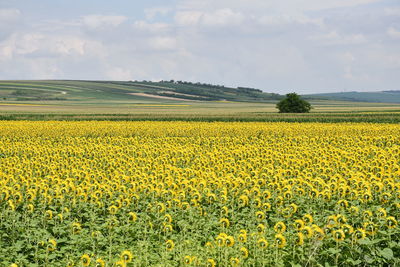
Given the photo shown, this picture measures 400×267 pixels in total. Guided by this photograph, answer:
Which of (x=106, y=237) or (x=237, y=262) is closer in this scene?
(x=237, y=262)

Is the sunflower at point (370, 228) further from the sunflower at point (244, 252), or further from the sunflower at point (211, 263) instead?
the sunflower at point (211, 263)

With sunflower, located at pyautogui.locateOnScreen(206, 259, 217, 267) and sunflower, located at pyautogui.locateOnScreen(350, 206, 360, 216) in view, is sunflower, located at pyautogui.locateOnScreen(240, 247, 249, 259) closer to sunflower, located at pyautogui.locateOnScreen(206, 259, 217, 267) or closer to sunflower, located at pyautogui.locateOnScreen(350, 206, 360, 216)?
sunflower, located at pyautogui.locateOnScreen(206, 259, 217, 267)

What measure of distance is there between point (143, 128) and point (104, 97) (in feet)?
453

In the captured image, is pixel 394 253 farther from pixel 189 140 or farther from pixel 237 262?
pixel 189 140

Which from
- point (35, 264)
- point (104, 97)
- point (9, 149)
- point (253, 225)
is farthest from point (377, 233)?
point (104, 97)

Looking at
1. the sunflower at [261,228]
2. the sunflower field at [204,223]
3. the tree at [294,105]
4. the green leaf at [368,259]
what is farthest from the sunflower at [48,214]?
the tree at [294,105]

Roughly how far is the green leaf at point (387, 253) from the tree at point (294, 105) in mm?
64929

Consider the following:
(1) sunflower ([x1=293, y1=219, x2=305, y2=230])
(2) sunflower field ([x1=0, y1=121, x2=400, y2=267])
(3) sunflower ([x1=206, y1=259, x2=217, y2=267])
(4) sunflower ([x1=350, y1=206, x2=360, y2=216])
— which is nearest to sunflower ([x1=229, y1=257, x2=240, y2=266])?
(2) sunflower field ([x1=0, y1=121, x2=400, y2=267])

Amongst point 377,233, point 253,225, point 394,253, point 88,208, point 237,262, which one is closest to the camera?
point 237,262

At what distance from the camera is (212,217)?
1116cm

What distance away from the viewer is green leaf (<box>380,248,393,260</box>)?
7.90 metres

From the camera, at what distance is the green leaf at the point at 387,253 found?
25.9 ft

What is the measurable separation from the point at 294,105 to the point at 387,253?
6593cm

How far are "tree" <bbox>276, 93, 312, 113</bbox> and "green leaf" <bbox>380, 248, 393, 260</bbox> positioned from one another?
64.9 metres
